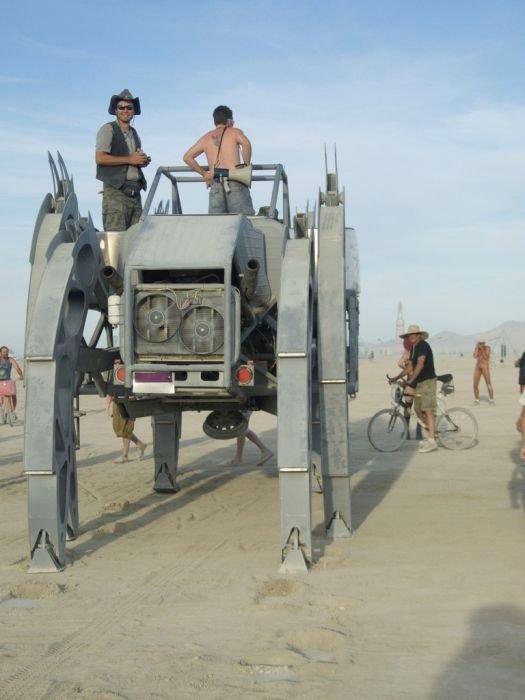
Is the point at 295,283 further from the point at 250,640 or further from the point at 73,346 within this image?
the point at 250,640

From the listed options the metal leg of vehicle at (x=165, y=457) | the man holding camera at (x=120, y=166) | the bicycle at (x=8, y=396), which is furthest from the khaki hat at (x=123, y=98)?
the bicycle at (x=8, y=396)

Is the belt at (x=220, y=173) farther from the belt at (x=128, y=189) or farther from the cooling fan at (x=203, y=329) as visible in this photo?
the cooling fan at (x=203, y=329)

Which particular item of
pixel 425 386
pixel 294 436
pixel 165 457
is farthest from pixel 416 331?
pixel 294 436

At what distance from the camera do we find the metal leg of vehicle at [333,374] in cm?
846

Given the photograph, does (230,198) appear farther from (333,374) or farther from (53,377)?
(53,377)

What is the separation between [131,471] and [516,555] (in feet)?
25.4

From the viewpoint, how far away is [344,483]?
344 inches

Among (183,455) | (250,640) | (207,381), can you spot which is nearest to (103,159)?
(207,381)

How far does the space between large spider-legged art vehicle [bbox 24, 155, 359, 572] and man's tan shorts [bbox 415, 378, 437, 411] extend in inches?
281

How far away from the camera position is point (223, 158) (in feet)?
32.1

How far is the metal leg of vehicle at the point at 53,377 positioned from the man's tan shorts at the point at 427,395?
28.5 ft

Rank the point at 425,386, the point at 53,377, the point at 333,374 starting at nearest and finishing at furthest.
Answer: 1. the point at 53,377
2. the point at 333,374
3. the point at 425,386

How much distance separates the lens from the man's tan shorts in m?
16.1

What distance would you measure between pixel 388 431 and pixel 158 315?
969 cm
